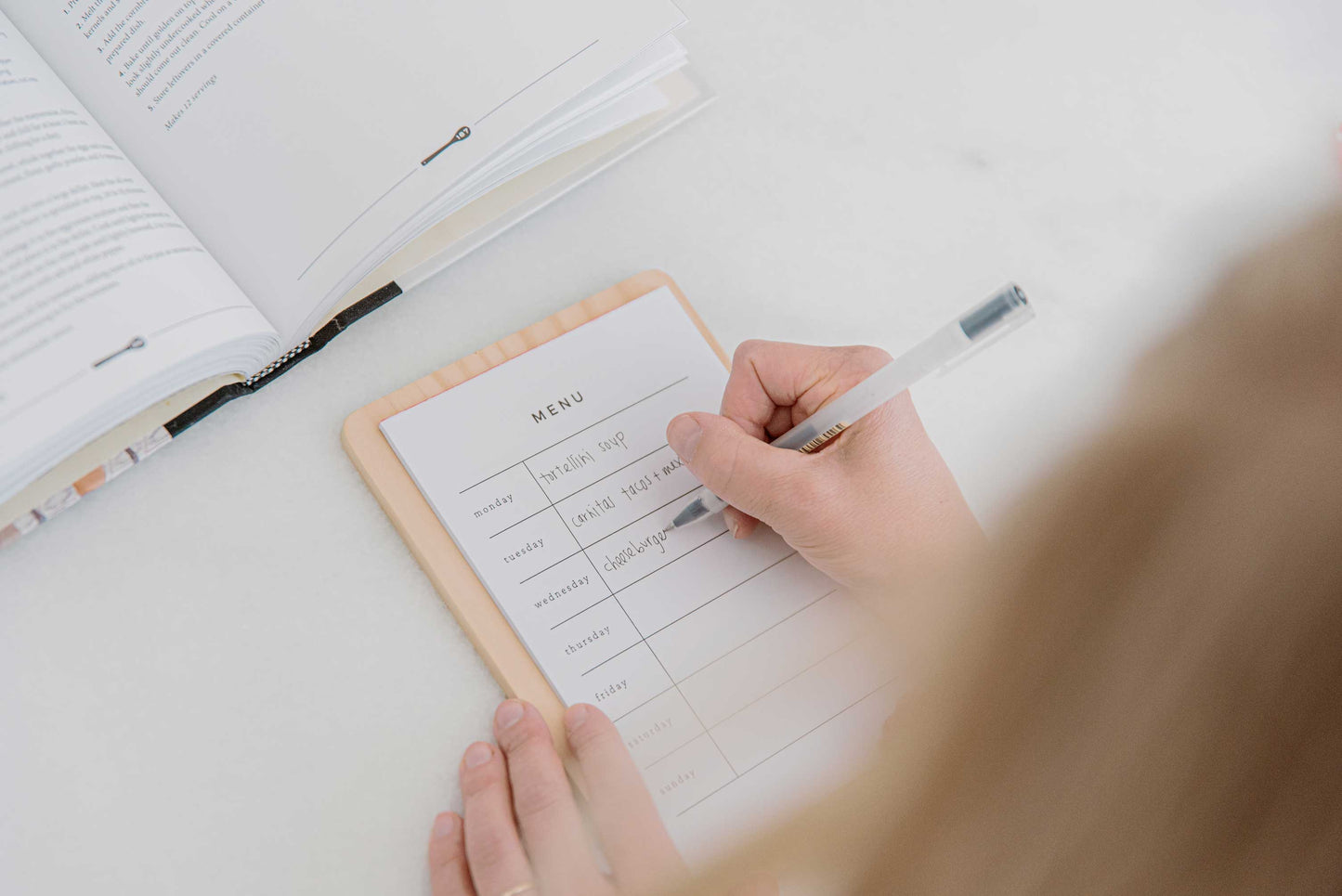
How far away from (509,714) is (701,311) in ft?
0.94

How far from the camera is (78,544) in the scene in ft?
1.67

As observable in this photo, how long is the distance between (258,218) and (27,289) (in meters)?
0.13

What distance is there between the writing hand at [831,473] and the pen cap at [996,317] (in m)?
0.11

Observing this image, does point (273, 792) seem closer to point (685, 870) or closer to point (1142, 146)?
point (685, 870)

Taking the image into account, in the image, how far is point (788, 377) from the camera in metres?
0.52

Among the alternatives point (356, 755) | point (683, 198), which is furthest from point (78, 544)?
point (683, 198)

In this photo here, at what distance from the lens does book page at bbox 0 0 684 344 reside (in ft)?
1.78

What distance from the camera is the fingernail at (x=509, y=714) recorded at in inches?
19.1

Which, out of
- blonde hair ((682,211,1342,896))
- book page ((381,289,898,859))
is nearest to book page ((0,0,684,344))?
book page ((381,289,898,859))

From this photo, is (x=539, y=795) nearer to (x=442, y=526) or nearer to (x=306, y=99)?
(x=442, y=526)

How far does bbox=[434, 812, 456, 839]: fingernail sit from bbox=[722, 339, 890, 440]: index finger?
0.87ft

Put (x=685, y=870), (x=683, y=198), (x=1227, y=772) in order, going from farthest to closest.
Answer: (x=683, y=198) < (x=685, y=870) < (x=1227, y=772)

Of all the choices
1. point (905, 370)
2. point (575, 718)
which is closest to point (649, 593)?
point (575, 718)

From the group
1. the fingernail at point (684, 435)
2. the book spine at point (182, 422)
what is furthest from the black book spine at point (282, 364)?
the fingernail at point (684, 435)
